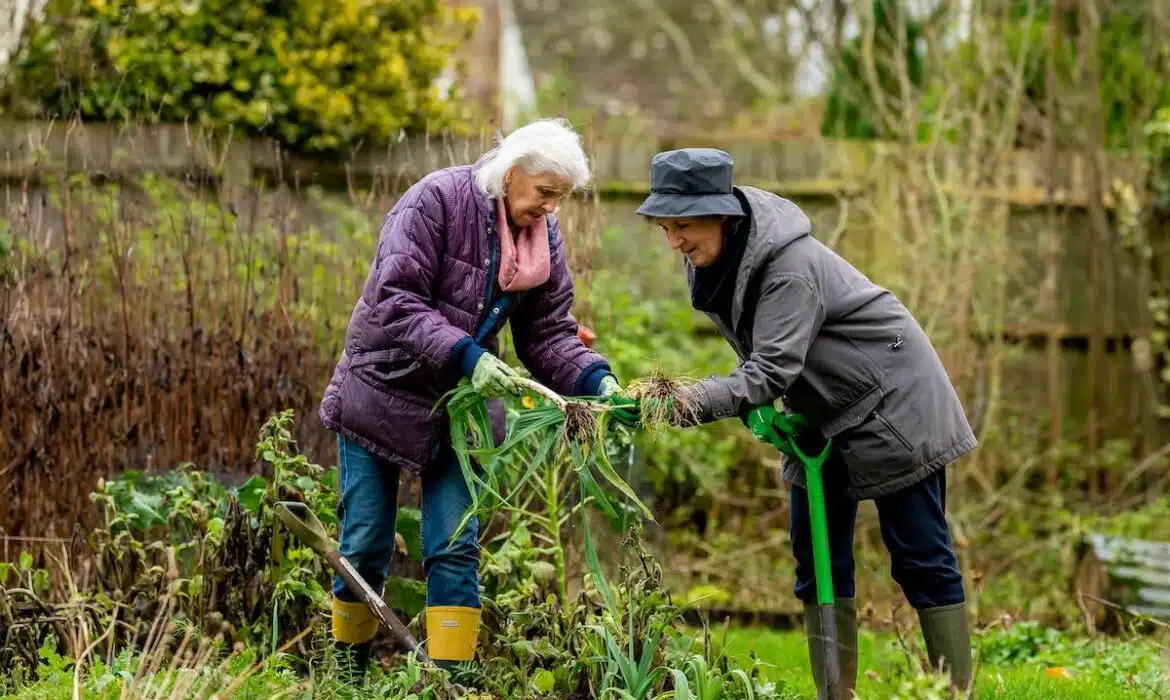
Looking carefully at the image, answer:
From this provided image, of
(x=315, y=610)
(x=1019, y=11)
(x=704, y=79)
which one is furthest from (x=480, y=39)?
(x=315, y=610)

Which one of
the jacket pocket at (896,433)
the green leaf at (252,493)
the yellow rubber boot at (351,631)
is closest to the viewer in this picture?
the jacket pocket at (896,433)

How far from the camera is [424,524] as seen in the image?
3.99 metres

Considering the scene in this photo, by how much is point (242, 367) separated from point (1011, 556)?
158 inches

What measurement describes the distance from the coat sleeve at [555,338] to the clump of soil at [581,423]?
387 millimetres

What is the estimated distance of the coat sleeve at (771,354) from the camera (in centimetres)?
360

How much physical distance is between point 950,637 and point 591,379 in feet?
3.95

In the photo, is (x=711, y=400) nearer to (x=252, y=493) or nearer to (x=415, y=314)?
(x=415, y=314)

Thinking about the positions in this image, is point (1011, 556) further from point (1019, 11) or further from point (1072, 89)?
point (1019, 11)

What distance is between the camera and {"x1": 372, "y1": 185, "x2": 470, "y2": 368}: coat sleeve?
3.76m

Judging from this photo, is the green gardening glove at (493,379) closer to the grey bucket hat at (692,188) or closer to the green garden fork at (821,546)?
the grey bucket hat at (692,188)

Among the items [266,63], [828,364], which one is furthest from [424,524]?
[266,63]

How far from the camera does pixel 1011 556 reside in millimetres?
7227

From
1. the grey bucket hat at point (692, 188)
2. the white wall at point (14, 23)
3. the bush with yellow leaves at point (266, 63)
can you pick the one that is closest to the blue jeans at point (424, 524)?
the grey bucket hat at point (692, 188)

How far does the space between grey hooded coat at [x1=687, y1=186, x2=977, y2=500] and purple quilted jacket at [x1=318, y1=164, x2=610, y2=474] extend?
611mm
